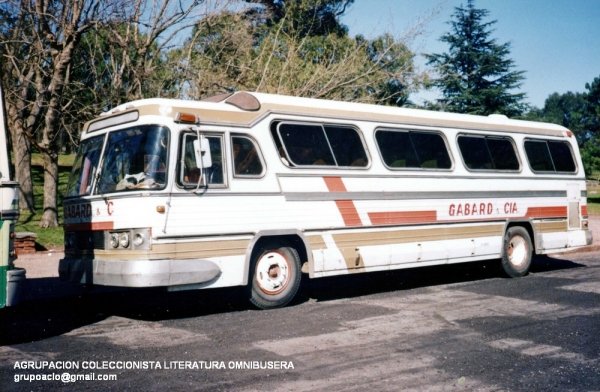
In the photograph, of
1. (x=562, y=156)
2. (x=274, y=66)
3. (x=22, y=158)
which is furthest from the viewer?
(x=22, y=158)

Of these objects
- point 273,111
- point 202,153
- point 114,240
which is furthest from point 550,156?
point 114,240

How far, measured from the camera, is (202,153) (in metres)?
7.97

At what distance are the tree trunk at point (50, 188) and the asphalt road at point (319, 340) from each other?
8.27 m

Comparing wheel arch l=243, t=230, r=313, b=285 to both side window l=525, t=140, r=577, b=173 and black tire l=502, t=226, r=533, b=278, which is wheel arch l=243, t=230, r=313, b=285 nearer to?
black tire l=502, t=226, r=533, b=278

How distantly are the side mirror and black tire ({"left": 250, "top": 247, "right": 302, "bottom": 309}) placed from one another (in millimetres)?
1544

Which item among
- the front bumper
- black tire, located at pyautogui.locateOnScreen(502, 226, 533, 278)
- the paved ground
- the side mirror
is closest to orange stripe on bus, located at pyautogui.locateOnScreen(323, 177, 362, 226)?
the side mirror

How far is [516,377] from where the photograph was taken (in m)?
5.49

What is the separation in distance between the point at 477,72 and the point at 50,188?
29.0 meters

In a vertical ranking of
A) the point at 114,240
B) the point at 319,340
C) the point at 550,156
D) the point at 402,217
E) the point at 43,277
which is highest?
the point at 550,156

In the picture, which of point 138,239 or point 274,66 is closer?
point 138,239

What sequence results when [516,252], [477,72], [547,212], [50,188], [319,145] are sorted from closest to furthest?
[319,145], [516,252], [547,212], [50,188], [477,72]

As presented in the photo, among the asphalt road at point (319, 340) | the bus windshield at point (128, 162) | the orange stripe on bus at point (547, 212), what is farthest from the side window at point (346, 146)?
the orange stripe on bus at point (547, 212)

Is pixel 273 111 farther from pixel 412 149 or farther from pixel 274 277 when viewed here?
pixel 412 149

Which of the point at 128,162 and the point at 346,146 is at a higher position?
the point at 346,146
